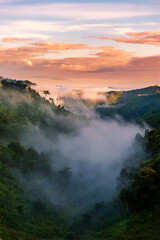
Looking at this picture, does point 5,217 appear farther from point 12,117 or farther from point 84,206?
point 12,117

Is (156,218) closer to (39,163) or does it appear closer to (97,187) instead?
(97,187)

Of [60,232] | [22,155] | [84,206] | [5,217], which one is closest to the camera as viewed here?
[5,217]

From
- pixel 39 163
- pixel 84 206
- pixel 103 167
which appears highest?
pixel 103 167

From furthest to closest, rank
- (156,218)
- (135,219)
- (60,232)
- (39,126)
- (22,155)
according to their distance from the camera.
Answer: (39,126) → (22,155) → (60,232) → (135,219) → (156,218)

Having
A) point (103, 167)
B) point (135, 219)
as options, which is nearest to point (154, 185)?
point (135, 219)

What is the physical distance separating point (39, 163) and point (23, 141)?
34689mm

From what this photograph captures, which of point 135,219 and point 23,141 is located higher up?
point 23,141

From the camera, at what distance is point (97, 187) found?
4658 inches

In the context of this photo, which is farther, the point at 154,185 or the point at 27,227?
the point at 27,227

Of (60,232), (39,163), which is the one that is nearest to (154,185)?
(60,232)

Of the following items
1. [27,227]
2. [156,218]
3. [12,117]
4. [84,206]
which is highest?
[12,117]

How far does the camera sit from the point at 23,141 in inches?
5842

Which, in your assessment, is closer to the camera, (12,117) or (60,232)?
(60,232)

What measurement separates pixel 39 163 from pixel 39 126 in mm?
69747
